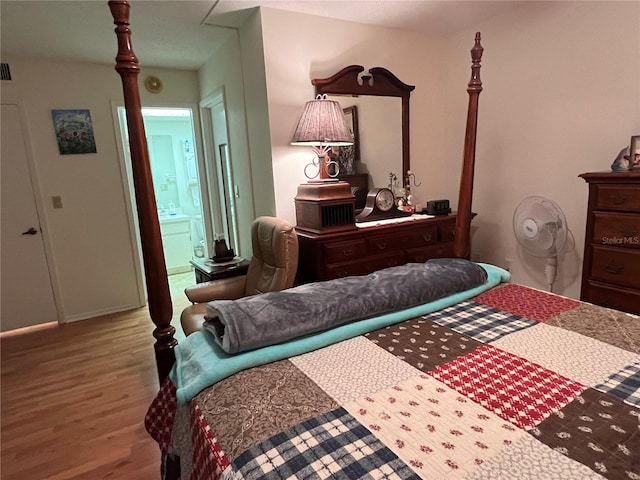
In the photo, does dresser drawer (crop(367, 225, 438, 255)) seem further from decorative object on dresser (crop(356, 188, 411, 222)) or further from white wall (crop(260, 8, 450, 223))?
white wall (crop(260, 8, 450, 223))

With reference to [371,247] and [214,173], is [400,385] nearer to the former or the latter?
[371,247]

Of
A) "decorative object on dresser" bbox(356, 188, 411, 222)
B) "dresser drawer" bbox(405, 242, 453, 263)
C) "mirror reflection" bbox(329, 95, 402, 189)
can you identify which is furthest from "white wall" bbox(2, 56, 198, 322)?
"dresser drawer" bbox(405, 242, 453, 263)

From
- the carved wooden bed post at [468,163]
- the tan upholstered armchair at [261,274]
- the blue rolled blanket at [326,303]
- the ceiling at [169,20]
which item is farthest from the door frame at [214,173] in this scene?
the blue rolled blanket at [326,303]

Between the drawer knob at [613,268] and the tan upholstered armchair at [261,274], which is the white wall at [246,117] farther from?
the drawer knob at [613,268]

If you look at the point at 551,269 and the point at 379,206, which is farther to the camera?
the point at 379,206

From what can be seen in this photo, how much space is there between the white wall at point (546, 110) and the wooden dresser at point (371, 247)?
0.56m

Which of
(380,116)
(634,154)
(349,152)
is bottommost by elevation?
(634,154)

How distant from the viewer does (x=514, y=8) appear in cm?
271

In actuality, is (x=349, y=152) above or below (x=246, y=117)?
below

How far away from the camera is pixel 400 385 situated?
3.27 ft

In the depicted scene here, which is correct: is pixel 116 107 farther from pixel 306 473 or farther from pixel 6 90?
pixel 306 473

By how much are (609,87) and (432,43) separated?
1.42 m

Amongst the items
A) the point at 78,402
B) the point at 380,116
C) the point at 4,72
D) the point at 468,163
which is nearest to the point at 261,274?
the point at 78,402

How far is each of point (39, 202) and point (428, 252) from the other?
3343mm
